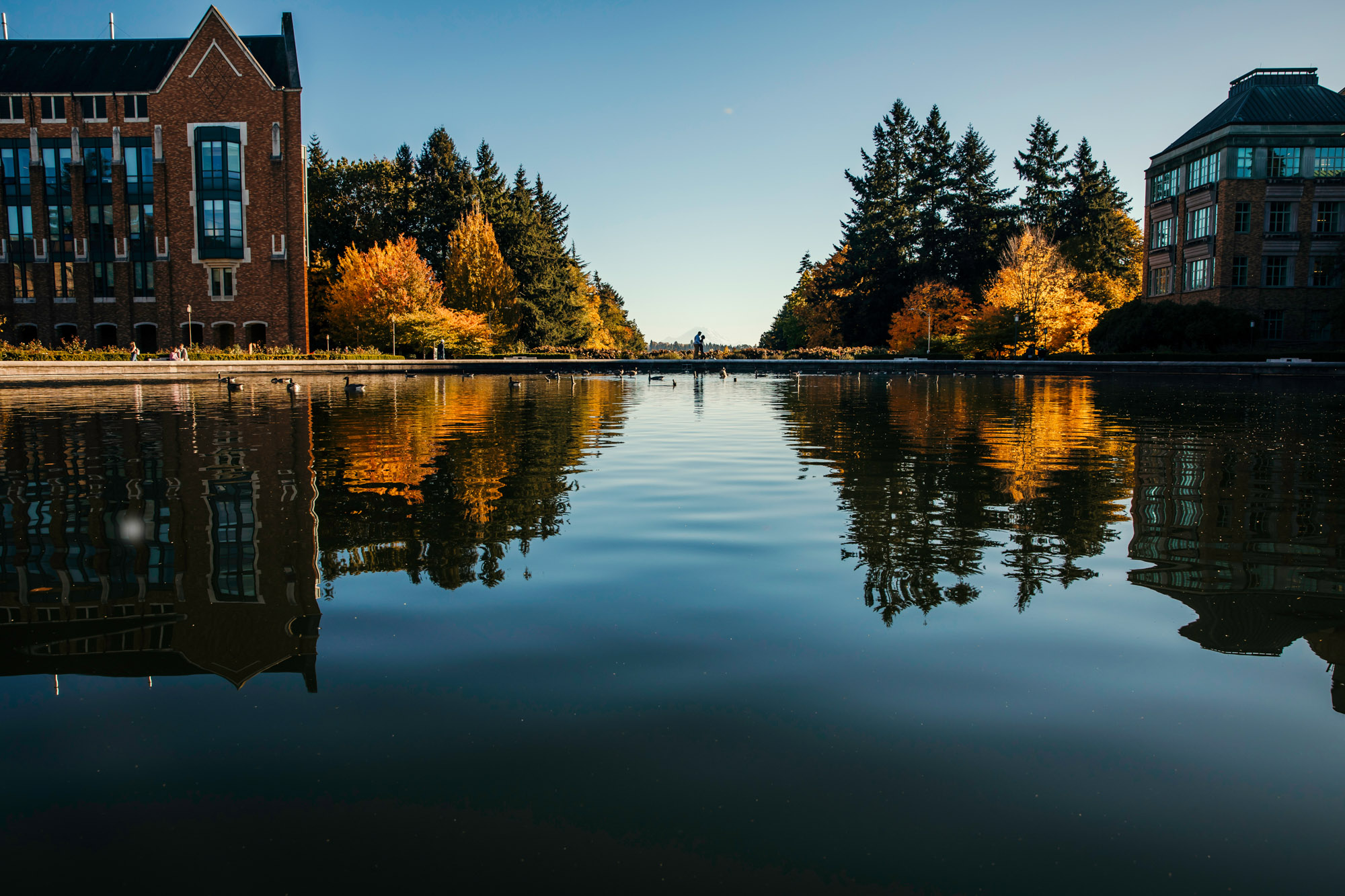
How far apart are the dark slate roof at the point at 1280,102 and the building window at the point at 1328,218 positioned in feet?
18.9

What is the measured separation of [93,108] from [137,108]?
3401 mm

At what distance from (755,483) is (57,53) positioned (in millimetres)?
77917

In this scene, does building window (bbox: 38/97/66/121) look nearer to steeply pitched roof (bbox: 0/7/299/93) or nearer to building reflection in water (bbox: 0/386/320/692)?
steeply pitched roof (bbox: 0/7/299/93)

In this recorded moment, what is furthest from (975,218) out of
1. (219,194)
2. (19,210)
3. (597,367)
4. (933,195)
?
(19,210)

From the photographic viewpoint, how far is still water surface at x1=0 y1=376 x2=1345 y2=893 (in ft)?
10.2

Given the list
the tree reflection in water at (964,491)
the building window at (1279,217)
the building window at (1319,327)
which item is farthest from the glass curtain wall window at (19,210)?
the building window at (1319,327)

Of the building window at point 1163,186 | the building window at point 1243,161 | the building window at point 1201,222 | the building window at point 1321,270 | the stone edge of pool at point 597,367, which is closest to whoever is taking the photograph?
the stone edge of pool at point 597,367

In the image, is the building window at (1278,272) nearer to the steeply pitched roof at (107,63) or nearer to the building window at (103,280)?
the steeply pitched roof at (107,63)

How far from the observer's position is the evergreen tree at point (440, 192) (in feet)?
267

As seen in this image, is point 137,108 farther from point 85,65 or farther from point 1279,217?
point 1279,217

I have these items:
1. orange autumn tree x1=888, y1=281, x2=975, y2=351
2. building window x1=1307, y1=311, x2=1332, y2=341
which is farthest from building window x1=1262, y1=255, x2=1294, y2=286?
orange autumn tree x1=888, y1=281, x2=975, y2=351

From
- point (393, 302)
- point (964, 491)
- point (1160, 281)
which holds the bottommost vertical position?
point (964, 491)

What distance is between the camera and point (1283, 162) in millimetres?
65375

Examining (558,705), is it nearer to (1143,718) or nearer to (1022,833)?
(1022,833)
